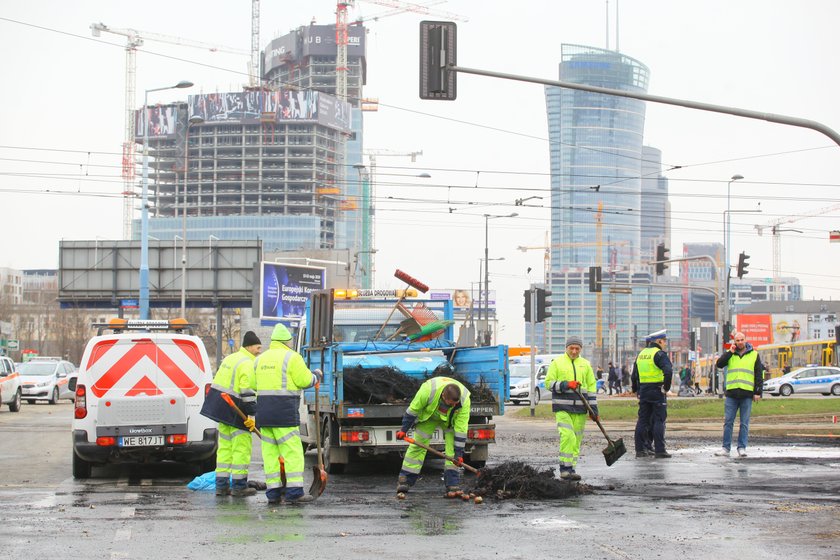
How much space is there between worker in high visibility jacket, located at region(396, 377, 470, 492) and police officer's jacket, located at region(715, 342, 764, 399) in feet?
21.1

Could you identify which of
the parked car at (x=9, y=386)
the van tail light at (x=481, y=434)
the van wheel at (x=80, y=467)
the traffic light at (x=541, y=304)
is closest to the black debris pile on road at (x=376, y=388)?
the van tail light at (x=481, y=434)

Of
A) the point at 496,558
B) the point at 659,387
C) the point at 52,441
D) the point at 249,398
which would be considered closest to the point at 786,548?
the point at 496,558

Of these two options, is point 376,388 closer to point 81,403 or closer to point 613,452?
point 613,452

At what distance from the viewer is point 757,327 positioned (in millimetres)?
117250

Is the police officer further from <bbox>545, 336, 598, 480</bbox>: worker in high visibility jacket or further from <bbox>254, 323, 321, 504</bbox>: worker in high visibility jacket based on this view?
<bbox>254, 323, 321, 504</bbox>: worker in high visibility jacket

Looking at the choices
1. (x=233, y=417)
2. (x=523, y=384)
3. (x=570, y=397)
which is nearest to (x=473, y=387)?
(x=570, y=397)

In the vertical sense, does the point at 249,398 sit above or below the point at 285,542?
above

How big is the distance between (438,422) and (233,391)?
2.23m

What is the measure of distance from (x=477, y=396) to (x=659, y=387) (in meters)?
4.44

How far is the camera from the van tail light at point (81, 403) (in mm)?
14664

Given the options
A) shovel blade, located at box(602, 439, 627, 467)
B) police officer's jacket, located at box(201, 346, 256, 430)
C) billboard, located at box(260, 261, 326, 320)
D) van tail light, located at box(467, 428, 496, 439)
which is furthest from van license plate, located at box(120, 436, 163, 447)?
billboard, located at box(260, 261, 326, 320)

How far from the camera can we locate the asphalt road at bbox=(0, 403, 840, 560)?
9.04 metres

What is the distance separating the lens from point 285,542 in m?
9.34

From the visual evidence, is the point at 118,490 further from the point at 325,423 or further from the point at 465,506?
the point at 465,506
